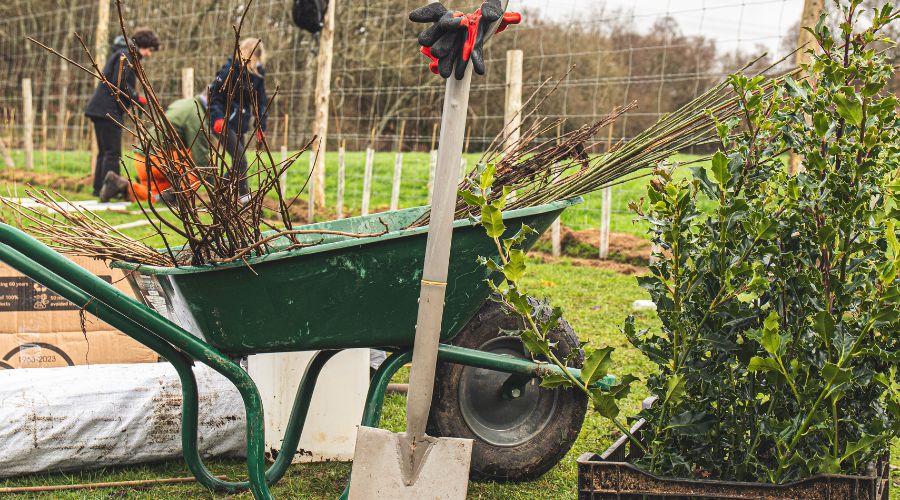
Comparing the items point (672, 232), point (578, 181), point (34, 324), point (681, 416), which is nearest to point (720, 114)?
point (578, 181)

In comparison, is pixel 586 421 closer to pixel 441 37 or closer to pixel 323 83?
pixel 441 37

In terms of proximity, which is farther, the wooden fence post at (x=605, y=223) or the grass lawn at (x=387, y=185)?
the grass lawn at (x=387, y=185)

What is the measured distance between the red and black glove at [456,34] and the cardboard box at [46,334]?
5.78 ft

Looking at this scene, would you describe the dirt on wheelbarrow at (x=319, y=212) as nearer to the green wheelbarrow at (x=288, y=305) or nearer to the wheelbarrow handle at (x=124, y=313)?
the green wheelbarrow at (x=288, y=305)

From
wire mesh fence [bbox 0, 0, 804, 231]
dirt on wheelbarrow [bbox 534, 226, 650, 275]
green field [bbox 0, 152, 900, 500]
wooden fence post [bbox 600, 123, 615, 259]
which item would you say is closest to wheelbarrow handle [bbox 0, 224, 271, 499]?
green field [bbox 0, 152, 900, 500]

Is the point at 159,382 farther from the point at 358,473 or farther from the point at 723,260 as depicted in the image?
the point at 723,260

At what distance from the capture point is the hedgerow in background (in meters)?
1.75

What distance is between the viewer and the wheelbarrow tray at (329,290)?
2041mm

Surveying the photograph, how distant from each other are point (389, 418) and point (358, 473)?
42.2 inches

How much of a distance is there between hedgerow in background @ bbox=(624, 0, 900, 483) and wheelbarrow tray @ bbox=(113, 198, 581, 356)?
0.45 metres

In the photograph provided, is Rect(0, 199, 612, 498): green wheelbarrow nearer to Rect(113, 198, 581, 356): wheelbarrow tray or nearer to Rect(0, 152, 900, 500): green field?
Rect(113, 198, 581, 356): wheelbarrow tray

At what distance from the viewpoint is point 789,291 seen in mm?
1844

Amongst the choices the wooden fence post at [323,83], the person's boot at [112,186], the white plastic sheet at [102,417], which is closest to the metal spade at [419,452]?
the white plastic sheet at [102,417]

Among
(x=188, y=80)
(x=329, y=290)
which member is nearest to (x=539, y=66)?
(x=188, y=80)
